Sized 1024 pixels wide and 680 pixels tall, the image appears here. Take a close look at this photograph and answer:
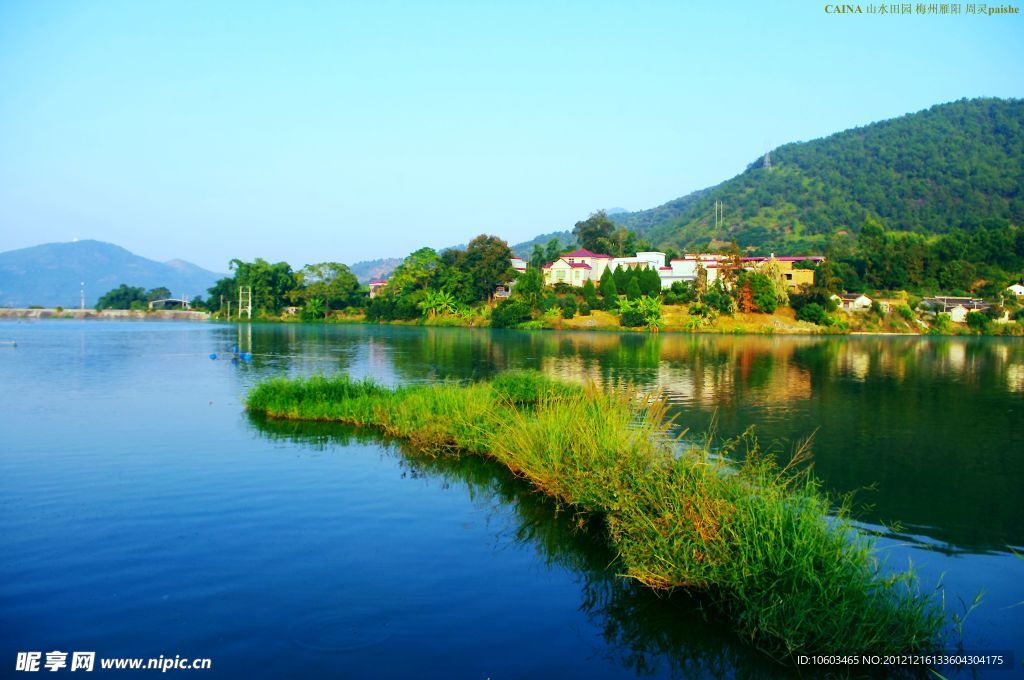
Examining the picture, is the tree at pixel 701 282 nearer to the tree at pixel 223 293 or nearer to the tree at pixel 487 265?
the tree at pixel 487 265

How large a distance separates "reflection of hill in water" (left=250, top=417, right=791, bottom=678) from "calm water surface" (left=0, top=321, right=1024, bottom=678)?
0.11 feet

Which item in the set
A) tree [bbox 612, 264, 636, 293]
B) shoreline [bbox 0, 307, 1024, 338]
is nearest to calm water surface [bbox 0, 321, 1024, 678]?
shoreline [bbox 0, 307, 1024, 338]

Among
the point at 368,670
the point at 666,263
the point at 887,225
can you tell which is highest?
the point at 887,225

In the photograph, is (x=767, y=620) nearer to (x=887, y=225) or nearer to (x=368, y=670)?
(x=368, y=670)

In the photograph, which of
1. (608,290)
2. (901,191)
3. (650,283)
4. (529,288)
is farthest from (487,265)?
(901,191)

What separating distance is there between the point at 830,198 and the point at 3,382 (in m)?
181

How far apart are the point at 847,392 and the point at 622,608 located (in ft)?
80.2

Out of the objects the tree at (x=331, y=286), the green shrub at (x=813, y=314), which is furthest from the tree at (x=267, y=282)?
the green shrub at (x=813, y=314)

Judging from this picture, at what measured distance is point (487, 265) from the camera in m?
93.2

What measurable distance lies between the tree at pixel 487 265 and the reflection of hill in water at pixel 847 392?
107 feet

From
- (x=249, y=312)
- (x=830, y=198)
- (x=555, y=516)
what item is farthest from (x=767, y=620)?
(x=830, y=198)

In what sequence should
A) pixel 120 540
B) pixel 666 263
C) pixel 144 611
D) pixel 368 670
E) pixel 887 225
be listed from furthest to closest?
pixel 887 225, pixel 666 263, pixel 120 540, pixel 144 611, pixel 368 670

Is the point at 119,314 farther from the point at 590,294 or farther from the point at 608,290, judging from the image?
the point at 608,290

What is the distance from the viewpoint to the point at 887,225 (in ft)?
488
